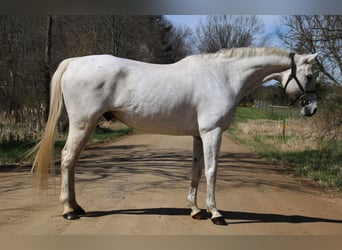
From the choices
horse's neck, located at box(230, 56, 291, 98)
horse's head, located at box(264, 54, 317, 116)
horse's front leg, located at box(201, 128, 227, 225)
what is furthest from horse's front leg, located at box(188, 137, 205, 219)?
horse's head, located at box(264, 54, 317, 116)

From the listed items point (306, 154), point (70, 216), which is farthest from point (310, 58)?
point (306, 154)

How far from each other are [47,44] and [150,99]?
41.1 feet

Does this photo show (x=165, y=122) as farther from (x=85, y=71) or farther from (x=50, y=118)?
(x=50, y=118)

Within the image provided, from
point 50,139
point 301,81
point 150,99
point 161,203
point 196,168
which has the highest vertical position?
point 301,81

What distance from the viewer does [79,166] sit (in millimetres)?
9633

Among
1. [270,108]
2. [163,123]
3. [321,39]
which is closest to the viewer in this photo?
[163,123]

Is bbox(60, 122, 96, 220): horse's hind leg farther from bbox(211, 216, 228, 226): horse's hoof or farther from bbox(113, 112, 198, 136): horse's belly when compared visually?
bbox(211, 216, 228, 226): horse's hoof

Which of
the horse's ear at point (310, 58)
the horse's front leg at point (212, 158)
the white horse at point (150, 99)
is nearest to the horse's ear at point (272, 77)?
the white horse at point (150, 99)

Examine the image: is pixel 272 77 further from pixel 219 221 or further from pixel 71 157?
pixel 71 157

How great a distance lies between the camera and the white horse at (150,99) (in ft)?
16.5

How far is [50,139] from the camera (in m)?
5.27

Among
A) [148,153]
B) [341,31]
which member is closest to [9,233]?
[148,153]

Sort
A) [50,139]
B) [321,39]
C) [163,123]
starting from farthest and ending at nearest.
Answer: [321,39] → [50,139] → [163,123]

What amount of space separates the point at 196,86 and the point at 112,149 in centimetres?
884
